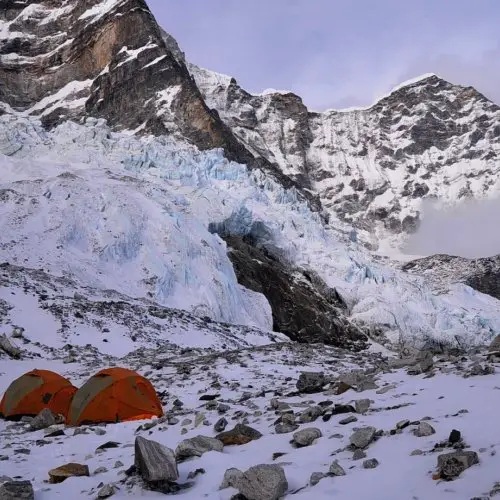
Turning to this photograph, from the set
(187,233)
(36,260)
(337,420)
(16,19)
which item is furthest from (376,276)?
(16,19)

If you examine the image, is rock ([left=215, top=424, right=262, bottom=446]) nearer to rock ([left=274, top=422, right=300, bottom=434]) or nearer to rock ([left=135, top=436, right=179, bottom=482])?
rock ([left=274, top=422, right=300, bottom=434])

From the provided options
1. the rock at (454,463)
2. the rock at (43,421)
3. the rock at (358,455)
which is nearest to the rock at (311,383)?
the rock at (358,455)

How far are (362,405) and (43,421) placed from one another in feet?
19.3

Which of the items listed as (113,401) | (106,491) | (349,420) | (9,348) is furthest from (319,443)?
→ (9,348)

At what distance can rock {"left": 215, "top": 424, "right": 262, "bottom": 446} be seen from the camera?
7340 mm

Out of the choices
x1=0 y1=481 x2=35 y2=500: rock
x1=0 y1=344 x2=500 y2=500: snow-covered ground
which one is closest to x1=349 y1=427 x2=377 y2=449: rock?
x1=0 y1=344 x2=500 y2=500: snow-covered ground

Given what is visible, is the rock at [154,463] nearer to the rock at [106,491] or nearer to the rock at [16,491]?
the rock at [106,491]

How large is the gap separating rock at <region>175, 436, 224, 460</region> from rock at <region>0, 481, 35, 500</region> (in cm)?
171

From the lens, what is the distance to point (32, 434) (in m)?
9.80

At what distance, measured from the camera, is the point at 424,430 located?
6094 millimetres

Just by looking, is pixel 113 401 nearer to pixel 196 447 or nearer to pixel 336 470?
pixel 196 447

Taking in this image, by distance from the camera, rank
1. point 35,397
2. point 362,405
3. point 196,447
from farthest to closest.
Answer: point 35,397, point 362,405, point 196,447

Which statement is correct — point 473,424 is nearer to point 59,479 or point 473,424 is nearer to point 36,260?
point 59,479

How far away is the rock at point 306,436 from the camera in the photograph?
6703mm
